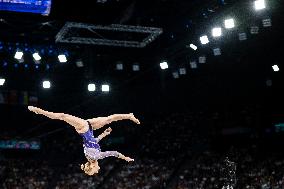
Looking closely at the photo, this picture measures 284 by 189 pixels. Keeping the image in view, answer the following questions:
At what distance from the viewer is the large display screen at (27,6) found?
46.0ft

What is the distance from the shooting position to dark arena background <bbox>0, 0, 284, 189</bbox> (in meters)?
17.1

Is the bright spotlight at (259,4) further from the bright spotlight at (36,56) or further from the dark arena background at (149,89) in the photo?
the bright spotlight at (36,56)

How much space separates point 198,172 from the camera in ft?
79.0

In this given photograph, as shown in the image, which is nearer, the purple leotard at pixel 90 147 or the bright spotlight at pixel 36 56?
the purple leotard at pixel 90 147

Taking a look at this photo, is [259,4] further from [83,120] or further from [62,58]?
[62,58]

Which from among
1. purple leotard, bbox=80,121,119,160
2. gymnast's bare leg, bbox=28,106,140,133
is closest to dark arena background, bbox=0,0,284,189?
gymnast's bare leg, bbox=28,106,140,133

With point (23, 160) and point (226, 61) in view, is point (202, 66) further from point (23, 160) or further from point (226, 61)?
point (23, 160)

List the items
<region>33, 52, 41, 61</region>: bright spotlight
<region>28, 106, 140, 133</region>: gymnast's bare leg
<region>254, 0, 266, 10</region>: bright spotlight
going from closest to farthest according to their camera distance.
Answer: <region>28, 106, 140, 133</region>: gymnast's bare leg → <region>254, 0, 266, 10</region>: bright spotlight → <region>33, 52, 41, 61</region>: bright spotlight

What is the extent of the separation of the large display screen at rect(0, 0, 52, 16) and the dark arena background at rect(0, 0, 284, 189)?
0.03m

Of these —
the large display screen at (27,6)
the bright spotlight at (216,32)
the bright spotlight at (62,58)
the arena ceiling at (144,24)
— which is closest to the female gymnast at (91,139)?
the arena ceiling at (144,24)

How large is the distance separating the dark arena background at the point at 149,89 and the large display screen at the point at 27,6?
32mm

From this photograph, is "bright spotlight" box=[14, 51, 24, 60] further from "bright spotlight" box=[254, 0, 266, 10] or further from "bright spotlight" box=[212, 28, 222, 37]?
"bright spotlight" box=[254, 0, 266, 10]

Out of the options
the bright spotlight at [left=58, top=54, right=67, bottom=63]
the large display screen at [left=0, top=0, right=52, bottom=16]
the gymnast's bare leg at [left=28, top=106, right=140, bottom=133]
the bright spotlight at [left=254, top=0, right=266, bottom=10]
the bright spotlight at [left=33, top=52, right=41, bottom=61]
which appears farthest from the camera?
the bright spotlight at [left=58, top=54, right=67, bottom=63]

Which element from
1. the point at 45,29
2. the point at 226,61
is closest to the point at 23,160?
the point at 45,29
